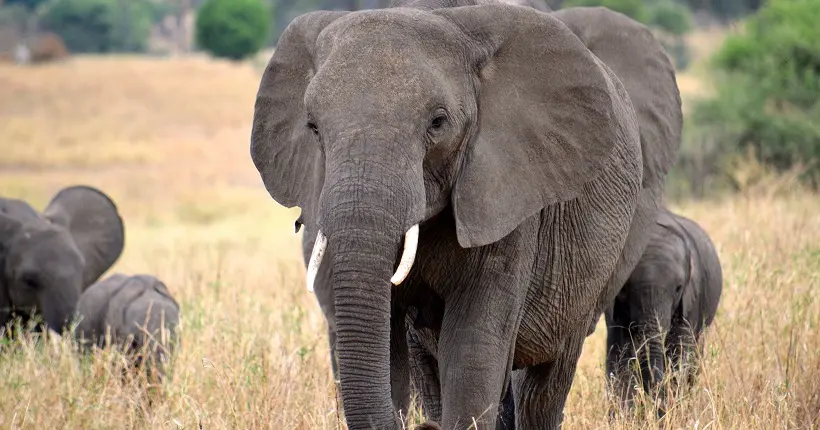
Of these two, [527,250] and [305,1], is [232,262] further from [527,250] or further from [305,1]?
[305,1]

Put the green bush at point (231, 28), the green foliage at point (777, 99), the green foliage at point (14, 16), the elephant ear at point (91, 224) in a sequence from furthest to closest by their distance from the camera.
Result: the green foliage at point (14, 16)
the green bush at point (231, 28)
the green foliage at point (777, 99)
the elephant ear at point (91, 224)

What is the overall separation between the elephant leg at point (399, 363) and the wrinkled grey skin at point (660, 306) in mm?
1641

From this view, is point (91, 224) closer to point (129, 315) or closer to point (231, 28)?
point (129, 315)

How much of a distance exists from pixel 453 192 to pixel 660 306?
104 inches

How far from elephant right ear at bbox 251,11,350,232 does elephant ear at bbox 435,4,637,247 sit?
0.45m

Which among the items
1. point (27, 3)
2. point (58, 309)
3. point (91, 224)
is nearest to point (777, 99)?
point (91, 224)

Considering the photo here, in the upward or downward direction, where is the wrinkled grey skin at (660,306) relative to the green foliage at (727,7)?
upward

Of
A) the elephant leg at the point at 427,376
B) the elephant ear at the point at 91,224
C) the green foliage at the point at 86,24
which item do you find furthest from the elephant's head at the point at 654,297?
the green foliage at the point at 86,24

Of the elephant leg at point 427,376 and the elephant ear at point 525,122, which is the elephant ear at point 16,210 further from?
the elephant ear at point 525,122

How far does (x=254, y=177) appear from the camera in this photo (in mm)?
34656

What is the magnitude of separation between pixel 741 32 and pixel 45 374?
18.0 m

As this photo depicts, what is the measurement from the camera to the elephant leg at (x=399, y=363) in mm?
4336

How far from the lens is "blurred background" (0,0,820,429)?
5.50 metres

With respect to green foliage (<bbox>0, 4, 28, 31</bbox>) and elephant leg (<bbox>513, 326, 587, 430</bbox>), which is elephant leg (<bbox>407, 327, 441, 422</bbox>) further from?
green foliage (<bbox>0, 4, 28, 31</bbox>)
